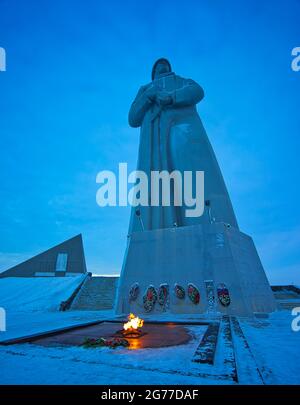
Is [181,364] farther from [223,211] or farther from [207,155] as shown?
[207,155]

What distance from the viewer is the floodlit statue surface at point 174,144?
16.5m

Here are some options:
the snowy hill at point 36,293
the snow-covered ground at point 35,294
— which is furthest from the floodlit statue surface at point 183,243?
the snowy hill at point 36,293

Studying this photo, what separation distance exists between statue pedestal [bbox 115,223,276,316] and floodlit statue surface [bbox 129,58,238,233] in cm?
157

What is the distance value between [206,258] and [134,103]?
1445 centimetres

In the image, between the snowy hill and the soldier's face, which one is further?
the soldier's face

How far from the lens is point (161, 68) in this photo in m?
22.7

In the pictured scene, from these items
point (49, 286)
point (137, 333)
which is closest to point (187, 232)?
point (137, 333)

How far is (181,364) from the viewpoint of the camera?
428 centimetres

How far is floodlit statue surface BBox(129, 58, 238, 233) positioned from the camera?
16484 millimetres

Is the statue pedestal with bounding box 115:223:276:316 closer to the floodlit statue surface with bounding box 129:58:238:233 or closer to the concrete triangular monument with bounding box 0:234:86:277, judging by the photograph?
the floodlit statue surface with bounding box 129:58:238:233

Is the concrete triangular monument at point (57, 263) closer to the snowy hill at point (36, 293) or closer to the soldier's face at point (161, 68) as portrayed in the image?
the snowy hill at point (36, 293)

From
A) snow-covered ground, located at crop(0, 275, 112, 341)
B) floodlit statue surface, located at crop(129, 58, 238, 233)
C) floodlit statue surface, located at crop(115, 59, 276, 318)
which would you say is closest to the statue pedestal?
floodlit statue surface, located at crop(115, 59, 276, 318)

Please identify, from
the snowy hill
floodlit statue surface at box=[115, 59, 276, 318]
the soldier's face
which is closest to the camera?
floodlit statue surface at box=[115, 59, 276, 318]

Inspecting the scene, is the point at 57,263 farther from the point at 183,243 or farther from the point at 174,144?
the point at 183,243
